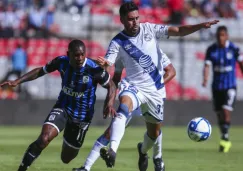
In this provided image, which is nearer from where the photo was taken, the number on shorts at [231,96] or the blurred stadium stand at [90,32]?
the number on shorts at [231,96]

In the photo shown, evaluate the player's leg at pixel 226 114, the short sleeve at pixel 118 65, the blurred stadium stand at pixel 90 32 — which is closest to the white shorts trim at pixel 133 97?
the short sleeve at pixel 118 65

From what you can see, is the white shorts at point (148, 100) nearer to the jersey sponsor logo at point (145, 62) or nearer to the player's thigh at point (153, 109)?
the player's thigh at point (153, 109)

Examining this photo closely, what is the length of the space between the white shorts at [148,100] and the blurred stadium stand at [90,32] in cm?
1445

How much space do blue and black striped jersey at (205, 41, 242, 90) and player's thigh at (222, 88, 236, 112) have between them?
110 mm

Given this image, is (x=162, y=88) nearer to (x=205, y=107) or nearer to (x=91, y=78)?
(x=91, y=78)

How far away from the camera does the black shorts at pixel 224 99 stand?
50.7ft

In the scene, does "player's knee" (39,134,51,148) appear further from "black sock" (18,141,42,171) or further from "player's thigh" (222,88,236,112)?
"player's thigh" (222,88,236,112)

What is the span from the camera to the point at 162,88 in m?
9.85

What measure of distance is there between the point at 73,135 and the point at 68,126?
168mm

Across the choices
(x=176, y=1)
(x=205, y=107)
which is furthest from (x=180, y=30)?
(x=176, y=1)

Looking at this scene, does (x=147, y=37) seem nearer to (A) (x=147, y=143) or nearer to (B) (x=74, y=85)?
(B) (x=74, y=85)

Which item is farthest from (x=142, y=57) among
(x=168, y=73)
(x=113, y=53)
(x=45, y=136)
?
(x=45, y=136)

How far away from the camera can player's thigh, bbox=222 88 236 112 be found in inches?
607

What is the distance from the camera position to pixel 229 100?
1550 centimetres
